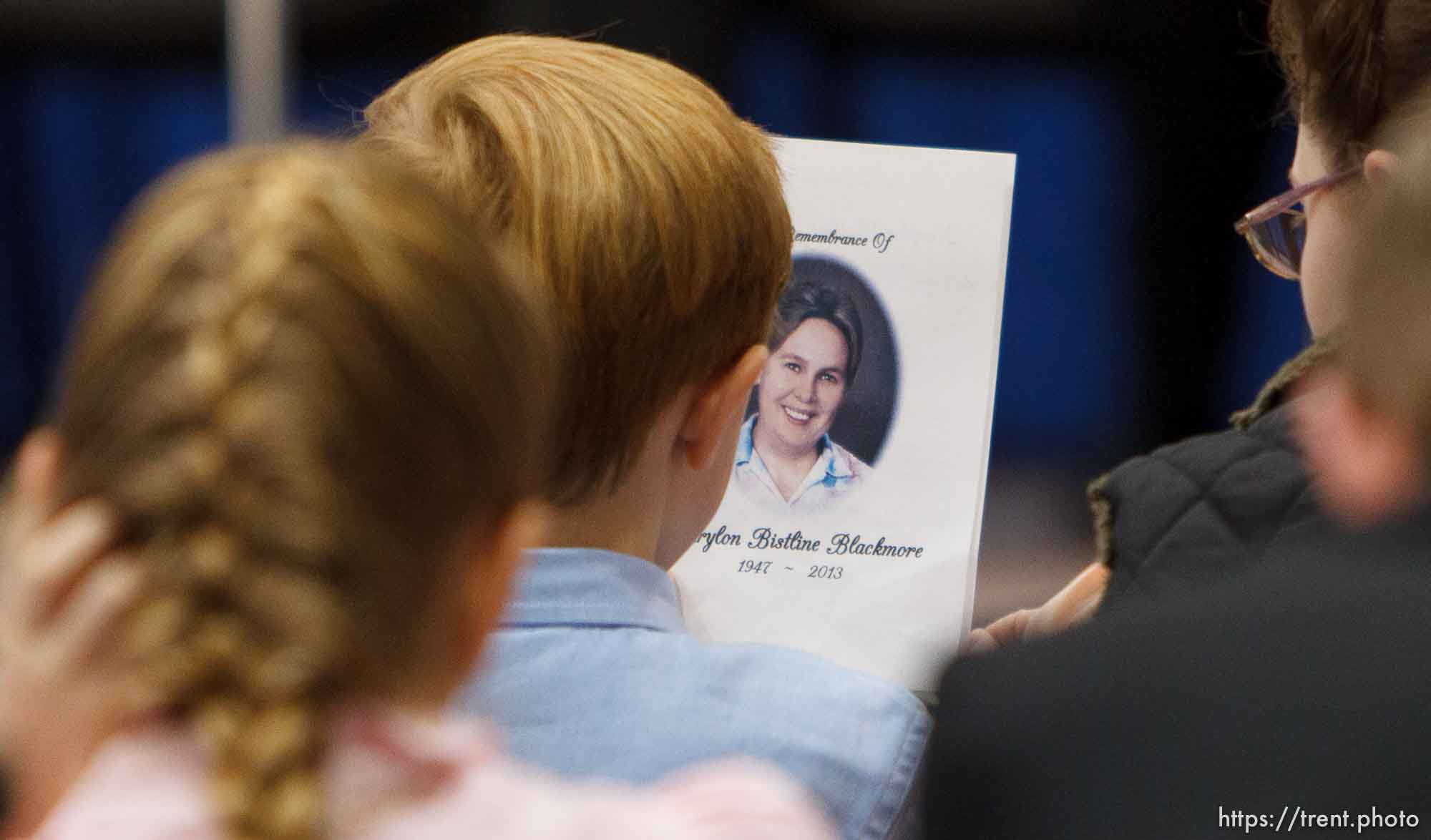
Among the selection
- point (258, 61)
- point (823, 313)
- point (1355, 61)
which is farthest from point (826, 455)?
point (258, 61)

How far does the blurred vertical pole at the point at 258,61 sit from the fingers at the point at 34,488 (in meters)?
1.29

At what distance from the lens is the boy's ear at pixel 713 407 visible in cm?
93

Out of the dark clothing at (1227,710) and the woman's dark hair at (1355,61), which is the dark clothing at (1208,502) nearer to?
the woman's dark hair at (1355,61)

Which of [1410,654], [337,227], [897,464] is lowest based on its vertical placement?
[897,464]

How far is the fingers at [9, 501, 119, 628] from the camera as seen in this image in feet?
1.59

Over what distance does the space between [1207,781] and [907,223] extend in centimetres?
81

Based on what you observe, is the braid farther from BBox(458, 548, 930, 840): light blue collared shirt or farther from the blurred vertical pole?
the blurred vertical pole

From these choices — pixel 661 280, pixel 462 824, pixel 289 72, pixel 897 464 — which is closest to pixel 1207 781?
pixel 462 824

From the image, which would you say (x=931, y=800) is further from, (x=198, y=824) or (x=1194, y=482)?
(x=1194, y=482)

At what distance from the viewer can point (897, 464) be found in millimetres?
1372

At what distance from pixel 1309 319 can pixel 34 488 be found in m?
0.97

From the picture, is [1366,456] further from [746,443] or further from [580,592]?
[746,443]

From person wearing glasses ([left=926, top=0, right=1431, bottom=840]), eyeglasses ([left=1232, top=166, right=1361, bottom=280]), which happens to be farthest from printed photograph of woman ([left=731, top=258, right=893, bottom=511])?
person wearing glasses ([left=926, top=0, right=1431, bottom=840])

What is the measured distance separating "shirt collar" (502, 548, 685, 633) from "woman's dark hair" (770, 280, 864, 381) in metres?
0.53
